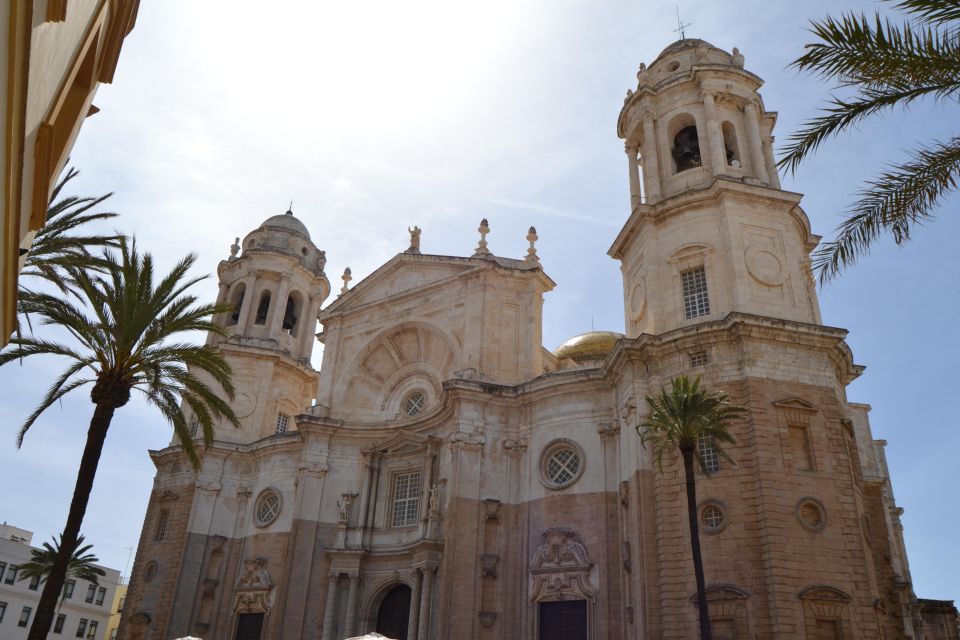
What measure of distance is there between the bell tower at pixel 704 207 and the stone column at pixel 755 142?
0.15ft

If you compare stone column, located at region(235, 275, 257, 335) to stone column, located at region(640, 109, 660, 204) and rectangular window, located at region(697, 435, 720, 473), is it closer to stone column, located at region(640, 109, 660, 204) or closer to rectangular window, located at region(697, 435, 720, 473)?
stone column, located at region(640, 109, 660, 204)

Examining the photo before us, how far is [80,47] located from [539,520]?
889 inches

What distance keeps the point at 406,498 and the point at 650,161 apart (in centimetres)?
1719

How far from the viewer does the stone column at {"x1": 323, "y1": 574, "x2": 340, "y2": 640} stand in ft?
98.1

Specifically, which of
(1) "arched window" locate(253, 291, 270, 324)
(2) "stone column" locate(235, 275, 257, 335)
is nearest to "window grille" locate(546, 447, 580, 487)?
(2) "stone column" locate(235, 275, 257, 335)

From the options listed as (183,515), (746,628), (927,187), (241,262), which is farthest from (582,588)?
Result: (241,262)

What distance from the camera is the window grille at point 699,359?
2352 cm

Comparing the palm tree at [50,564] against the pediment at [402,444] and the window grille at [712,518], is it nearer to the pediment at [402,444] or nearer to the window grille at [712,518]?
the pediment at [402,444]

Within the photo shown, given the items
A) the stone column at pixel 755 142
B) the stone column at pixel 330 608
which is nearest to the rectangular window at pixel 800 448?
the stone column at pixel 755 142

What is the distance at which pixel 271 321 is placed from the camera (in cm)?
4169

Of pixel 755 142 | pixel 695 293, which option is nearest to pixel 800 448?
pixel 695 293

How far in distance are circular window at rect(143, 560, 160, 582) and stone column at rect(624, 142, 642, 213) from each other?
27733 millimetres

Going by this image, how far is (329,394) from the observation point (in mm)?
35656

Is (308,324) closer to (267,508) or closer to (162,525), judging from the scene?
(267,508)
